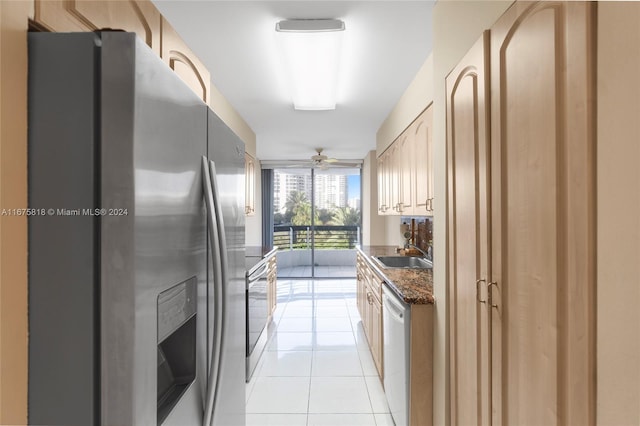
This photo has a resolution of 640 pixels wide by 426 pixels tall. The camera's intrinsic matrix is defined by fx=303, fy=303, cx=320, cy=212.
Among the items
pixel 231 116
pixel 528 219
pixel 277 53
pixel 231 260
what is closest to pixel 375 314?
pixel 231 260

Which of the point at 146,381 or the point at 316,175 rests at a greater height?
the point at 316,175

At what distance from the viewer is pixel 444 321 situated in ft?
4.86

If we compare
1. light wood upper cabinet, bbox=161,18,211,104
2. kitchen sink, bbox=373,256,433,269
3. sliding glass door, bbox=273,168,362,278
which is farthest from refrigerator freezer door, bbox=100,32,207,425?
sliding glass door, bbox=273,168,362,278

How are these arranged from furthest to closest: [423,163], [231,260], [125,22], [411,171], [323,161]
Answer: [323,161]
[411,171]
[423,163]
[231,260]
[125,22]

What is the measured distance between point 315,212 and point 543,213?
19.8ft

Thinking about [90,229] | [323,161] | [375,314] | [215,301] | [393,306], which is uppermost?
[323,161]

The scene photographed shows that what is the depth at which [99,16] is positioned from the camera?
81 cm

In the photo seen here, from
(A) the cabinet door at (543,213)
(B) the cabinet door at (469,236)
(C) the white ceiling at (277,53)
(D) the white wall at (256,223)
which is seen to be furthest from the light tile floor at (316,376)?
(C) the white ceiling at (277,53)

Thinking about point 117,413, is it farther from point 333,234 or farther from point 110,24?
point 333,234

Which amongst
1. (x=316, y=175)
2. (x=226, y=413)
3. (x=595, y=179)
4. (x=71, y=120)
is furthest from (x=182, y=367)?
(x=316, y=175)

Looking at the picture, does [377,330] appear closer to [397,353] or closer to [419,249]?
[397,353]

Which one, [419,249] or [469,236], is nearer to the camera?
[469,236]
